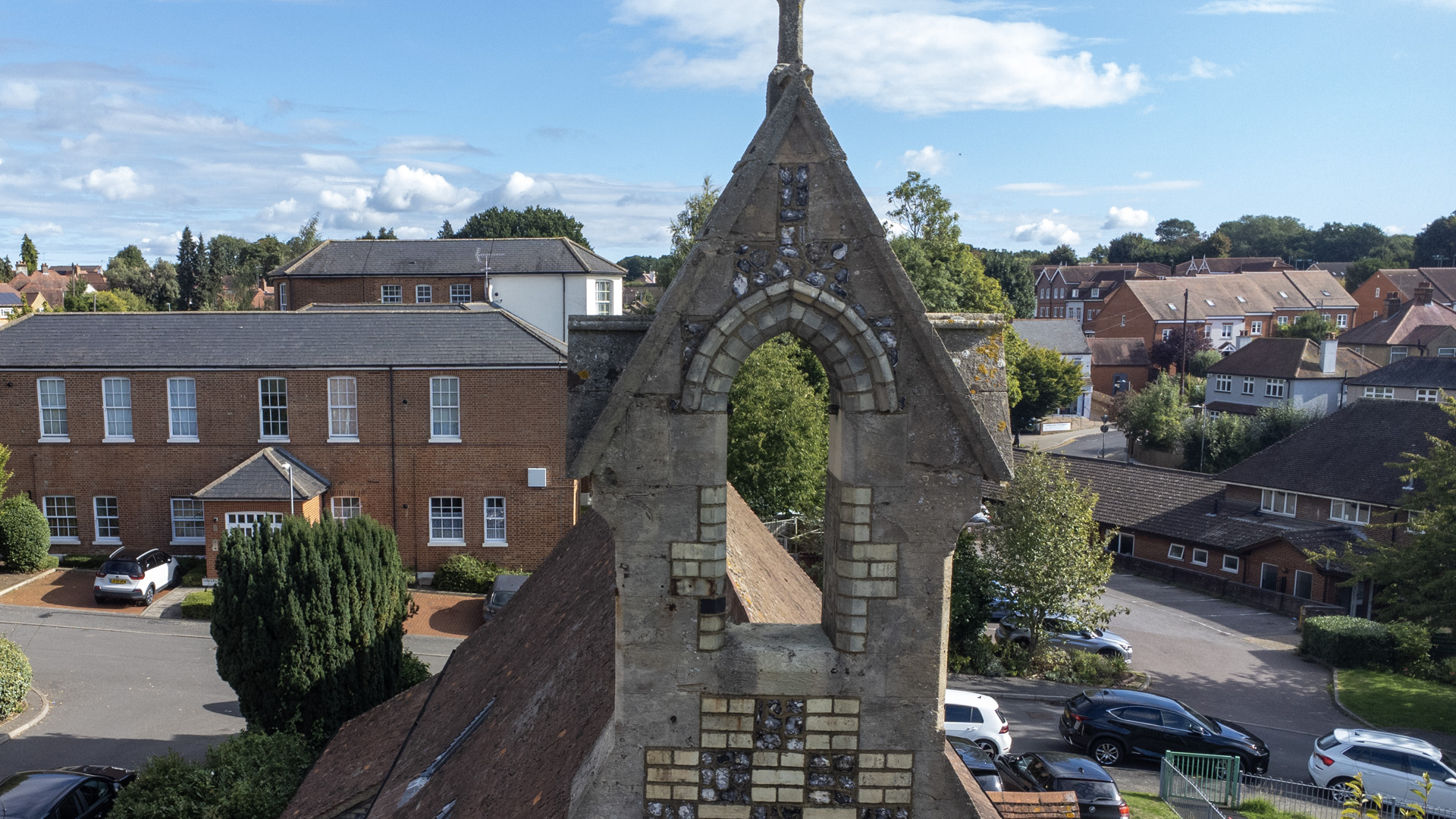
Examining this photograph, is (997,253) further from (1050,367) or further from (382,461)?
(382,461)

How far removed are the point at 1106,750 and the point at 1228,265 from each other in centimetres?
11404

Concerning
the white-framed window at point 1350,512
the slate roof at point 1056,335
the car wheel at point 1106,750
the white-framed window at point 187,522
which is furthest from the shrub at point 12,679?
the slate roof at point 1056,335

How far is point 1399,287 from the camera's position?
305 feet

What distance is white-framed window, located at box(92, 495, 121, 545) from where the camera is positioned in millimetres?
31516

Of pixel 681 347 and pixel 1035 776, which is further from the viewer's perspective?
pixel 1035 776

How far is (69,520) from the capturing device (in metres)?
31.8

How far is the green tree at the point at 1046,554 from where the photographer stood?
26.2 metres

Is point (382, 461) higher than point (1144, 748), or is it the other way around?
point (382, 461)

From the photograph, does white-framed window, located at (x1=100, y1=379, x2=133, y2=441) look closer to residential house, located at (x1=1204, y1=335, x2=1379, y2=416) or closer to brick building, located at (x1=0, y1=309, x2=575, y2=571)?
brick building, located at (x1=0, y1=309, x2=575, y2=571)

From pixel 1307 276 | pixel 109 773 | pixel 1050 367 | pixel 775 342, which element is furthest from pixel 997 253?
pixel 109 773

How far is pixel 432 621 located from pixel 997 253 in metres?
72.6

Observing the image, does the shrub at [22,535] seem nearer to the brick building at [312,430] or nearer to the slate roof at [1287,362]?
the brick building at [312,430]

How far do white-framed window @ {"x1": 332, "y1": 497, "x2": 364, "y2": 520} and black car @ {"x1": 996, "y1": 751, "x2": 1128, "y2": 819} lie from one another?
22.6 m

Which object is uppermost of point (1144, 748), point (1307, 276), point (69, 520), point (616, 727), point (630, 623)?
point (1307, 276)
